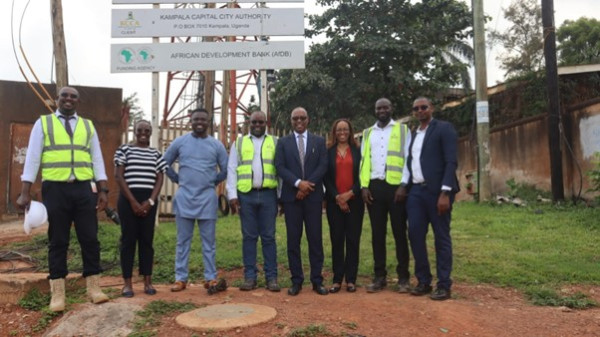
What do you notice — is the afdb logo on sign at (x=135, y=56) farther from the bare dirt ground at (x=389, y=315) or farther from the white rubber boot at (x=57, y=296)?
the white rubber boot at (x=57, y=296)

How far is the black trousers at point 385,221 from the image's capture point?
16.5 ft

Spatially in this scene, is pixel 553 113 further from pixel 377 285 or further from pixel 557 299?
pixel 377 285

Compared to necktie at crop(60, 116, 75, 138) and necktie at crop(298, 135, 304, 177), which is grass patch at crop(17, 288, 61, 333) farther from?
necktie at crop(298, 135, 304, 177)

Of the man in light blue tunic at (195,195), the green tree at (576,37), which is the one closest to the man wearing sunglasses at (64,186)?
the man in light blue tunic at (195,195)

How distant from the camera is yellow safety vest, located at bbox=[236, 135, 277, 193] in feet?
16.9

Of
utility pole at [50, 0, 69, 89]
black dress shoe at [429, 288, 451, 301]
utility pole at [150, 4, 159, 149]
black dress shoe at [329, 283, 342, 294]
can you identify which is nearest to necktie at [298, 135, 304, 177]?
black dress shoe at [329, 283, 342, 294]

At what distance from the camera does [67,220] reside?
447 cm

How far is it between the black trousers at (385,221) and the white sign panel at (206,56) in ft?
12.1

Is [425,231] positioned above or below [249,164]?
below

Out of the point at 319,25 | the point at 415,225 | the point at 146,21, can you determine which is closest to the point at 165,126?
the point at 146,21

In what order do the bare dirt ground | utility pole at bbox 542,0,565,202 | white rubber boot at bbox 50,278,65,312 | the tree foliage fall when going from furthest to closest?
the tree foliage → utility pole at bbox 542,0,565,202 → white rubber boot at bbox 50,278,65,312 → the bare dirt ground

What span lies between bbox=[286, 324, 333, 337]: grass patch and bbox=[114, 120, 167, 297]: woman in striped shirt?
1840mm

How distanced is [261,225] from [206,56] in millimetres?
3868

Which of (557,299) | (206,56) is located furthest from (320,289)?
(206,56)
